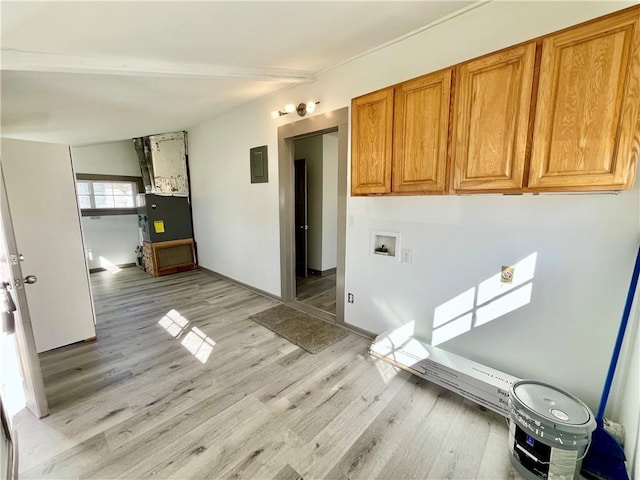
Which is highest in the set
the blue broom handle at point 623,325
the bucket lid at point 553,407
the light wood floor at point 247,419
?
the blue broom handle at point 623,325

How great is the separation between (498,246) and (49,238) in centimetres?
377

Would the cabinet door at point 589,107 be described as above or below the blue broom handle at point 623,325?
above

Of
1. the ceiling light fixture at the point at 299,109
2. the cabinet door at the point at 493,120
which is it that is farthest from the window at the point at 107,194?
the cabinet door at the point at 493,120

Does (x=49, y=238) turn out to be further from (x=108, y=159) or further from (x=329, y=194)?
(x=108, y=159)

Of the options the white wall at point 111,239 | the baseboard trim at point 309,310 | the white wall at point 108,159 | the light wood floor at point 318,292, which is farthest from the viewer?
the white wall at point 111,239

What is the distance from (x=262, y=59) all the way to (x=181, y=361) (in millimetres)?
2796

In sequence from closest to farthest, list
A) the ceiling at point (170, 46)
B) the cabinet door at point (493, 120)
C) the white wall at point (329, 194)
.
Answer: the cabinet door at point (493, 120) < the ceiling at point (170, 46) < the white wall at point (329, 194)

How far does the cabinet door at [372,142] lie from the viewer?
2.04 metres

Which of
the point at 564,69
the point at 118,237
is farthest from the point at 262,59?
the point at 118,237

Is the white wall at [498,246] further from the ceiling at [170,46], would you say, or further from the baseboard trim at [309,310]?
the ceiling at [170,46]

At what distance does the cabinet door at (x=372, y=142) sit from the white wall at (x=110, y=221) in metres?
5.64

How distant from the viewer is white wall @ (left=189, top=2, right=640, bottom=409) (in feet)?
4.99

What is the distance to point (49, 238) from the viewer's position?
2.42 metres

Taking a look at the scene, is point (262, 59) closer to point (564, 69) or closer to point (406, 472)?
point (564, 69)
